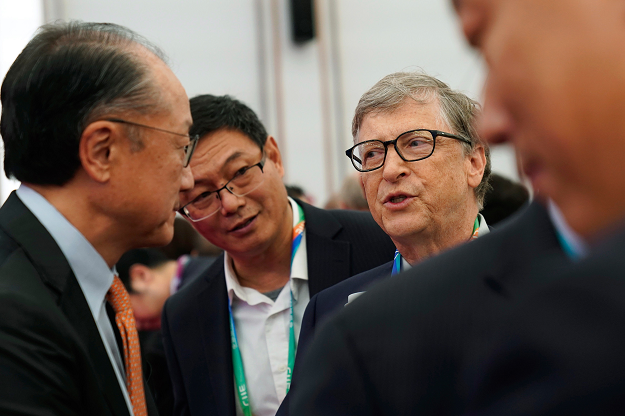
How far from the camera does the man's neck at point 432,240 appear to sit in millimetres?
1823

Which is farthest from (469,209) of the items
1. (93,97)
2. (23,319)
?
(23,319)

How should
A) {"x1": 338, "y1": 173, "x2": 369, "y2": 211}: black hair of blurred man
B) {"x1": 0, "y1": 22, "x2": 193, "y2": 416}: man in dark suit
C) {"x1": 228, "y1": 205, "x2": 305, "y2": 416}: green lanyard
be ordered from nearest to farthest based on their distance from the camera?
1. {"x1": 0, "y1": 22, "x2": 193, "y2": 416}: man in dark suit
2. {"x1": 228, "y1": 205, "x2": 305, "y2": 416}: green lanyard
3. {"x1": 338, "y1": 173, "x2": 369, "y2": 211}: black hair of blurred man

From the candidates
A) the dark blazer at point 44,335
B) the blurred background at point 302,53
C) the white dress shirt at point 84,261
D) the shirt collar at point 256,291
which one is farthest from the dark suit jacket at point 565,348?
the blurred background at point 302,53

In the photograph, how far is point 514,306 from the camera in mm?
502

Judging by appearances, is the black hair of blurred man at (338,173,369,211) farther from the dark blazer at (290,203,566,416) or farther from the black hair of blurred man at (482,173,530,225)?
the dark blazer at (290,203,566,416)

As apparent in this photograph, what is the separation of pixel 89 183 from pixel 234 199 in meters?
0.83

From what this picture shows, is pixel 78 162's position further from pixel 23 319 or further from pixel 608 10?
pixel 608 10

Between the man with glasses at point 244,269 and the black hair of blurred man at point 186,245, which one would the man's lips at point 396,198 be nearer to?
the man with glasses at point 244,269

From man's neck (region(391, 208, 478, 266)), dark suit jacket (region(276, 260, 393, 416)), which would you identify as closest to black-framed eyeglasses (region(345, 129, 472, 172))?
man's neck (region(391, 208, 478, 266))

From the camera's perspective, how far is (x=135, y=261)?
3.65 meters

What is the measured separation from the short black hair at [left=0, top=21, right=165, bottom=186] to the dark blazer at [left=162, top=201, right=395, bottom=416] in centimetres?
99

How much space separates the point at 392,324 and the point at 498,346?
0.34ft

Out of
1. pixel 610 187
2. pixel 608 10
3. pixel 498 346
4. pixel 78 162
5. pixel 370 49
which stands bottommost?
pixel 370 49

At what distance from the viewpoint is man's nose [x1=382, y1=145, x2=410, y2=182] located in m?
1.83
